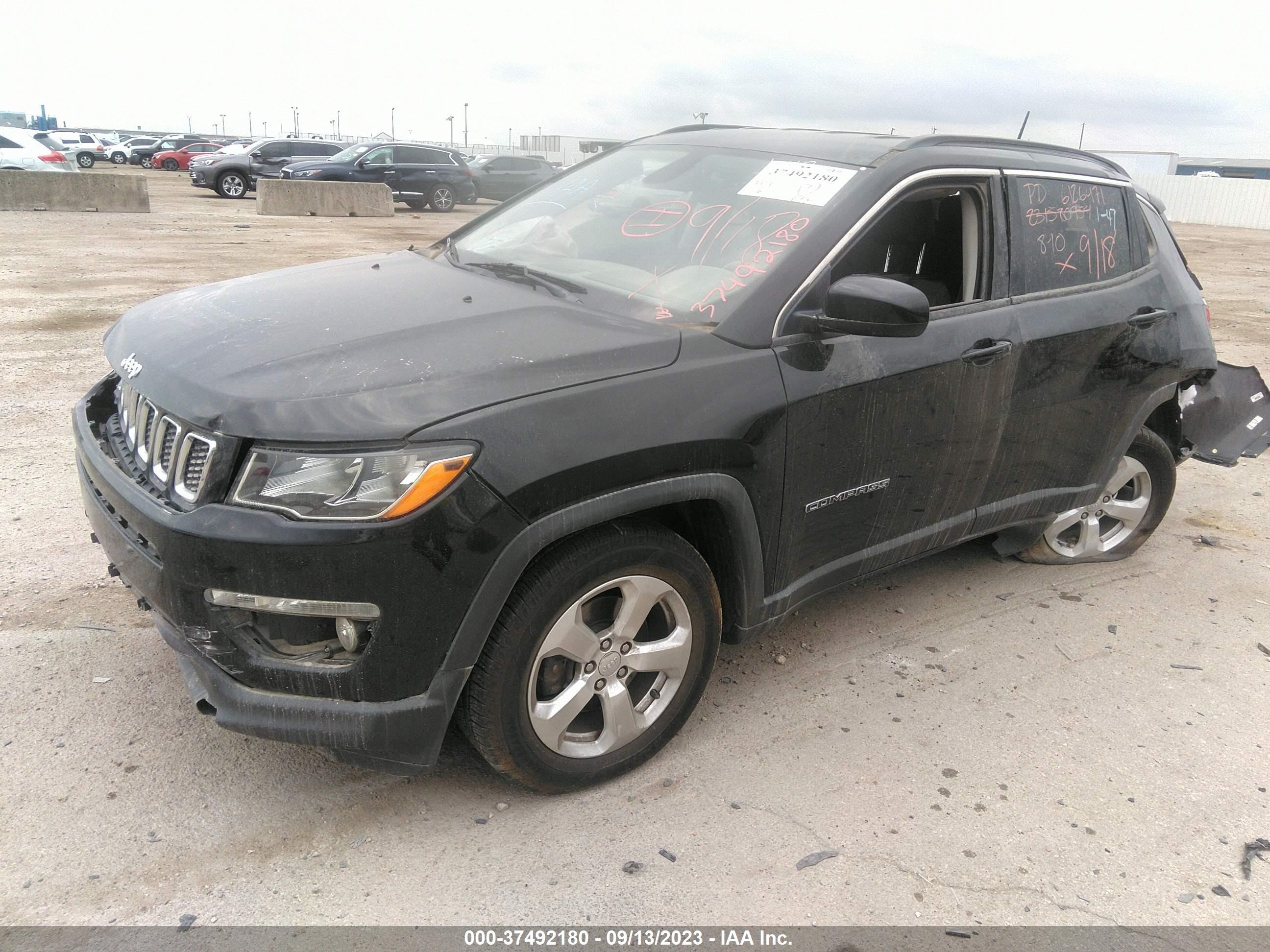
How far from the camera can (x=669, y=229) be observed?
127 inches

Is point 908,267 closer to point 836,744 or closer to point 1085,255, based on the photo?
point 1085,255

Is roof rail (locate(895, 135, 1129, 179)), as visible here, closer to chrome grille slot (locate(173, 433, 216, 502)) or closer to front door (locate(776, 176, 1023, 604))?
front door (locate(776, 176, 1023, 604))

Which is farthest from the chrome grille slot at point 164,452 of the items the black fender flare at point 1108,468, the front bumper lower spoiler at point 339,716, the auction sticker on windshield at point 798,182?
the black fender flare at point 1108,468

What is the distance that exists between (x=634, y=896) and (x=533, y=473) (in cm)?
109

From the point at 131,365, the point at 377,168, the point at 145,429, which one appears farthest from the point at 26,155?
the point at 145,429

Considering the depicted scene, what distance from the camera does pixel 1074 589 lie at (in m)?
4.29

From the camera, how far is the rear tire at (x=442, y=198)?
22875mm

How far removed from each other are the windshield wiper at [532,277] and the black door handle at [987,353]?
132cm

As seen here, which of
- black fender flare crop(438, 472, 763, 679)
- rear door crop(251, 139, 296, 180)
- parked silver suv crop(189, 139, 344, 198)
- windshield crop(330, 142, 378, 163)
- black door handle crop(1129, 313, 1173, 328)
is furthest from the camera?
rear door crop(251, 139, 296, 180)

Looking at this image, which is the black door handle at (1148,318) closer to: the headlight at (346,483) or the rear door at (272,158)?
the headlight at (346,483)

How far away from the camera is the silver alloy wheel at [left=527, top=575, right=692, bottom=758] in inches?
101

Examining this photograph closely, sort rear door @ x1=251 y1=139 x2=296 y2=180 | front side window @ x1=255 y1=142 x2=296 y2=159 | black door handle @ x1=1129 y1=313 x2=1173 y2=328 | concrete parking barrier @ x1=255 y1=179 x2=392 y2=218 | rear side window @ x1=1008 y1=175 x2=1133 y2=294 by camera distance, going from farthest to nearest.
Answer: front side window @ x1=255 y1=142 x2=296 y2=159, rear door @ x1=251 y1=139 x2=296 y2=180, concrete parking barrier @ x1=255 y1=179 x2=392 y2=218, black door handle @ x1=1129 y1=313 x2=1173 y2=328, rear side window @ x1=1008 y1=175 x2=1133 y2=294

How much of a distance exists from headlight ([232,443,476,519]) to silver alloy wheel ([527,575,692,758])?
552 millimetres

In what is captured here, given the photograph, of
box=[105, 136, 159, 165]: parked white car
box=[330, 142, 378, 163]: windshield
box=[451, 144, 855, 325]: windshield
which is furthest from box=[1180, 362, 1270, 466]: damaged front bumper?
box=[105, 136, 159, 165]: parked white car
